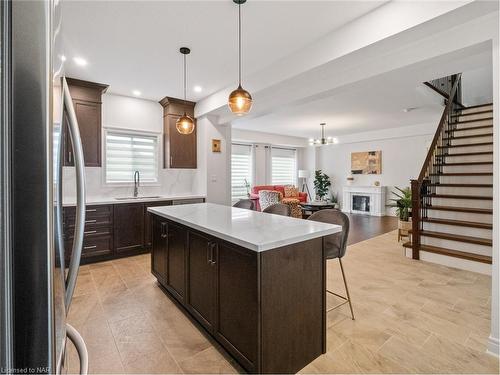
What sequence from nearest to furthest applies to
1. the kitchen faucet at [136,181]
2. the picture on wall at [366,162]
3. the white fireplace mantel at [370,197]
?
1. the kitchen faucet at [136,181]
2. the white fireplace mantel at [370,197]
3. the picture on wall at [366,162]

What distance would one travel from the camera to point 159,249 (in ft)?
9.56

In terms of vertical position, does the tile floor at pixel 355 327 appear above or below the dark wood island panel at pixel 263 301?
below

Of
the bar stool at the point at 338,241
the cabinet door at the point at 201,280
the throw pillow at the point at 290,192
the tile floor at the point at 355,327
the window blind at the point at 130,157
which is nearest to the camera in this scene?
the tile floor at the point at 355,327

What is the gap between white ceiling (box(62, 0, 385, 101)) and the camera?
235cm

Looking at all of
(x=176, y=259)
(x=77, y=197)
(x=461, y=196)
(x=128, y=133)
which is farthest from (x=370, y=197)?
(x=77, y=197)

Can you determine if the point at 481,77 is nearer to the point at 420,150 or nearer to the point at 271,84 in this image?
the point at 420,150

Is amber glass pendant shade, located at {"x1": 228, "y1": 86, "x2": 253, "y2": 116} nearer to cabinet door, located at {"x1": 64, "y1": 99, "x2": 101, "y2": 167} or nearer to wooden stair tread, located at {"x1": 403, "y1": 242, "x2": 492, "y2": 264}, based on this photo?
cabinet door, located at {"x1": 64, "y1": 99, "x2": 101, "y2": 167}

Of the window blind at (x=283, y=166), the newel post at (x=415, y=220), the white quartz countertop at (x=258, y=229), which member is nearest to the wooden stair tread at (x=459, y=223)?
the newel post at (x=415, y=220)

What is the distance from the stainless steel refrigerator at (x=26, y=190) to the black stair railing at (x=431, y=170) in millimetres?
4588

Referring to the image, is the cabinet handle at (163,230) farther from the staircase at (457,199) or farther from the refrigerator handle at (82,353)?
the staircase at (457,199)

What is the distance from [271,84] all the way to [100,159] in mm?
2997

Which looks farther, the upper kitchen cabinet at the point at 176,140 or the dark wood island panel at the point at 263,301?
the upper kitchen cabinet at the point at 176,140

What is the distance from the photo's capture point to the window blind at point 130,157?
4680mm

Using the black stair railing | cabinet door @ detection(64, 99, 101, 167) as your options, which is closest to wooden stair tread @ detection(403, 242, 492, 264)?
the black stair railing
